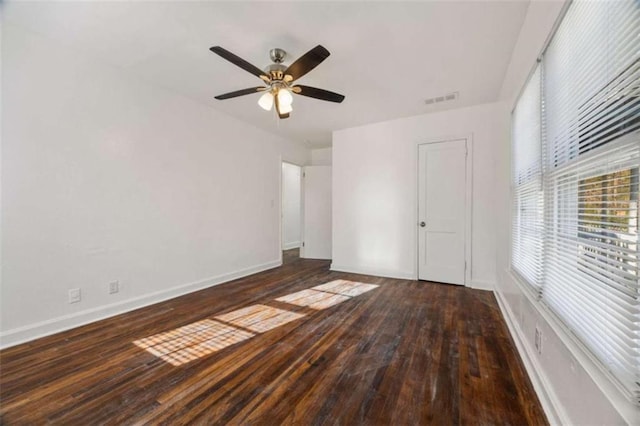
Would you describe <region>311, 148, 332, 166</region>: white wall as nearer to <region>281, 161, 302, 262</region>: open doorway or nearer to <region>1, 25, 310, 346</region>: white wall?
<region>281, 161, 302, 262</region>: open doorway

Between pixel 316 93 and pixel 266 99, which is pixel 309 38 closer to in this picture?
pixel 316 93

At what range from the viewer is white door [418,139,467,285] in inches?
153

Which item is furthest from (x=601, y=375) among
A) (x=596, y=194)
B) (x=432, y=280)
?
(x=432, y=280)

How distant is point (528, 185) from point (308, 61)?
2108mm

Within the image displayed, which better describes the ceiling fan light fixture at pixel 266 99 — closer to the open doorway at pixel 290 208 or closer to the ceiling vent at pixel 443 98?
the ceiling vent at pixel 443 98

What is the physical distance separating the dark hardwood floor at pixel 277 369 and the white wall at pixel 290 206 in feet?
14.9

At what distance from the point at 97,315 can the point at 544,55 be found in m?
4.45

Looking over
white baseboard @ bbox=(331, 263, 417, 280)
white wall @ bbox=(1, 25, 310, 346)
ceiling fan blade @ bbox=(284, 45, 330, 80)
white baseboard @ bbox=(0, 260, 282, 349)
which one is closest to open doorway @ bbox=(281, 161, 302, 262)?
white baseboard @ bbox=(331, 263, 417, 280)

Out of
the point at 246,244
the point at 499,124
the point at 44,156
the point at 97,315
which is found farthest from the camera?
the point at 246,244

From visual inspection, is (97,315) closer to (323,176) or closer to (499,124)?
(323,176)

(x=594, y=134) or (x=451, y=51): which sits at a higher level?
(x=451, y=51)

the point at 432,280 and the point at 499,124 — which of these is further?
the point at 432,280

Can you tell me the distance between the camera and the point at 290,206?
7.76 metres

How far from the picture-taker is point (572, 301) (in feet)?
4.25
